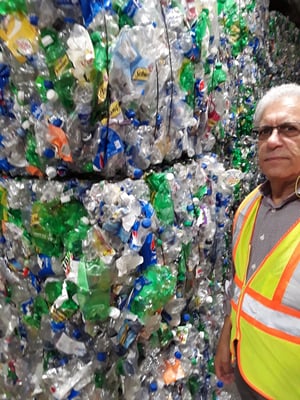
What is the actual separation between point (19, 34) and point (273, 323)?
1.09 metres

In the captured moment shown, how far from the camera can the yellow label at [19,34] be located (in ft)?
3.91

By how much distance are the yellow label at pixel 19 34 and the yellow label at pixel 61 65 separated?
8 cm

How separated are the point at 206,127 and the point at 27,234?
0.88 metres

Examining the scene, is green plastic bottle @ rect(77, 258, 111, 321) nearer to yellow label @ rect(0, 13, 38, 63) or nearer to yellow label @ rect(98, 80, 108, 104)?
yellow label @ rect(98, 80, 108, 104)

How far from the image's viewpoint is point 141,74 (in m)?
1.26

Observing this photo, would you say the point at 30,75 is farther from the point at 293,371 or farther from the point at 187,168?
the point at 293,371

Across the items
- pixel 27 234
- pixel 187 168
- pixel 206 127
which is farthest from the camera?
pixel 206 127

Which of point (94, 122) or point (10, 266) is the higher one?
point (94, 122)

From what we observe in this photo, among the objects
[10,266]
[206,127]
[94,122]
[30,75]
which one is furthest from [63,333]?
[206,127]

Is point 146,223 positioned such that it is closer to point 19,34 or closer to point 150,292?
point 150,292

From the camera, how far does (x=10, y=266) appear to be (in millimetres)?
1537

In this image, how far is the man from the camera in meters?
1.17

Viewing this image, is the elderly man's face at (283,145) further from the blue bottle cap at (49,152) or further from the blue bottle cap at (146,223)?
the blue bottle cap at (49,152)

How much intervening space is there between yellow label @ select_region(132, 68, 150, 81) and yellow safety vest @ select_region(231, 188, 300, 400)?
62cm
